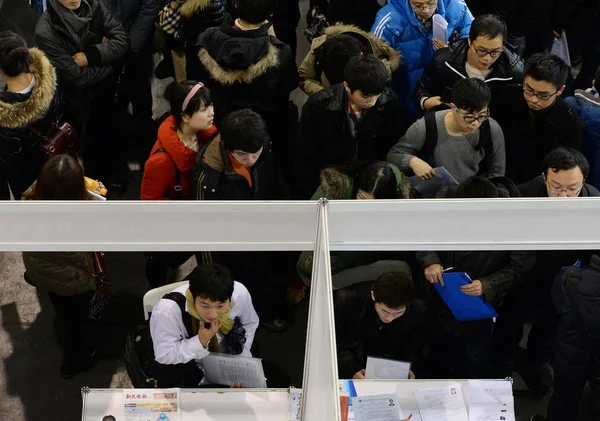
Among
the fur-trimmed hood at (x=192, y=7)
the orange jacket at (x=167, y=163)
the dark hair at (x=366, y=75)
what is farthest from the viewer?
the fur-trimmed hood at (x=192, y=7)

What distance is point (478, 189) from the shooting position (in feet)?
9.49

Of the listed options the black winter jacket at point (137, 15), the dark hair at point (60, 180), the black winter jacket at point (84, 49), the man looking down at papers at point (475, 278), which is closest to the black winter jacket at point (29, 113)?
the black winter jacket at point (84, 49)

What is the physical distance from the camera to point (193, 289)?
2.74 m

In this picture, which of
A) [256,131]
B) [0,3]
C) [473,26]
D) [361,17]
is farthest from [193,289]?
[0,3]

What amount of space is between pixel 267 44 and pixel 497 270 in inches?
56.6

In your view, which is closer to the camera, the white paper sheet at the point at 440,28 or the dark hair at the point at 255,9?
the dark hair at the point at 255,9

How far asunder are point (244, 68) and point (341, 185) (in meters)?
0.82

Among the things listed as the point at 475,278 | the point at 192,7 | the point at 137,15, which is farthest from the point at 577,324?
the point at 137,15

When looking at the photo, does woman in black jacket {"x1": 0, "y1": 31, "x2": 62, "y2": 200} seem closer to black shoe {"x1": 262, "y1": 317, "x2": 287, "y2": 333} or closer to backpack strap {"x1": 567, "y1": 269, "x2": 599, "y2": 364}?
black shoe {"x1": 262, "y1": 317, "x2": 287, "y2": 333}

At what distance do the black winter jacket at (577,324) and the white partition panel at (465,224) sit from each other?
113 centimetres

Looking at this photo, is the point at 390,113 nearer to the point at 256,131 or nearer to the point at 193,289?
the point at 256,131

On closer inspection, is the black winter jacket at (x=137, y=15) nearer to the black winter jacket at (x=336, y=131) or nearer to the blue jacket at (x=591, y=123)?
the black winter jacket at (x=336, y=131)

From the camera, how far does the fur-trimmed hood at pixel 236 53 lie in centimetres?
338

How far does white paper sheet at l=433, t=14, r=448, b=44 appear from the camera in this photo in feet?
11.7
